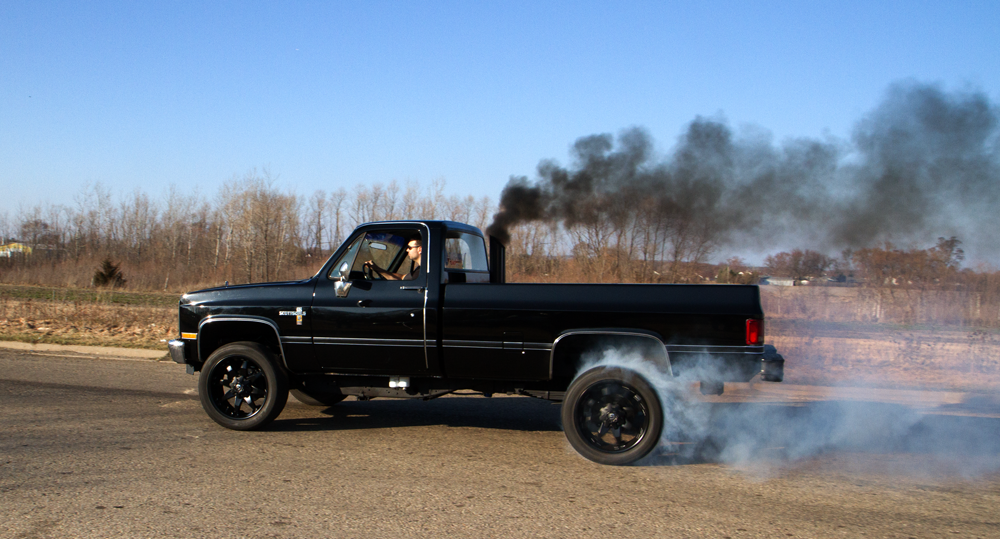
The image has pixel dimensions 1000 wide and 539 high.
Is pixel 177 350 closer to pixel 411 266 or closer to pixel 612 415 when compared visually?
pixel 411 266

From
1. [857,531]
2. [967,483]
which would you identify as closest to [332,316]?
[857,531]

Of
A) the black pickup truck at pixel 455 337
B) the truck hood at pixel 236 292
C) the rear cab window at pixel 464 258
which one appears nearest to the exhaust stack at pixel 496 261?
the rear cab window at pixel 464 258

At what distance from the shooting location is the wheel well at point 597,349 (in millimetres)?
5512

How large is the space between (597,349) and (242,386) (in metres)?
3.36

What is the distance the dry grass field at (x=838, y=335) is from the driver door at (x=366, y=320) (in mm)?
6200

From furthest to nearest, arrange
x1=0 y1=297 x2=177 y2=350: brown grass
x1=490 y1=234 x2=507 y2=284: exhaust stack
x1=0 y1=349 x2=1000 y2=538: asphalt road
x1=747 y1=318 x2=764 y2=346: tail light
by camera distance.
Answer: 1. x1=0 y1=297 x2=177 y2=350: brown grass
2. x1=490 y1=234 x2=507 y2=284: exhaust stack
3. x1=747 y1=318 x2=764 y2=346: tail light
4. x1=0 y1=349 x2=1000 y2=538: asphalt road

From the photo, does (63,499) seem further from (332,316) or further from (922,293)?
(922,293)

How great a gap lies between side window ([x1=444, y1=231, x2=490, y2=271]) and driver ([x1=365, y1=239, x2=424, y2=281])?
280 mm

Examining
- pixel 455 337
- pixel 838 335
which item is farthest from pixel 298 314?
pixel 838 335

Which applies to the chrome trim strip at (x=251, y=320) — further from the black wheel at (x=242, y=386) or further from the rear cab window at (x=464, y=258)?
the rear cab window at (x=464, y=258)

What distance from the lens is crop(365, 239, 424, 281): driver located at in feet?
20.2

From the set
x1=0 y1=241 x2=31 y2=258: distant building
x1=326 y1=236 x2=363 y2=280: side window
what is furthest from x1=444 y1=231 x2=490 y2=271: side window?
→ x1=0 y1=241 x2=31 y2=258: distant building

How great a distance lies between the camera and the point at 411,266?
20.8 feet

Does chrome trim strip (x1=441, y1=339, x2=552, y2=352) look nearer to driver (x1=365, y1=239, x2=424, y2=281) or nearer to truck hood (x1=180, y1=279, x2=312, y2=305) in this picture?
driver (x1=365, y1=239, x2=424, y2=281)
